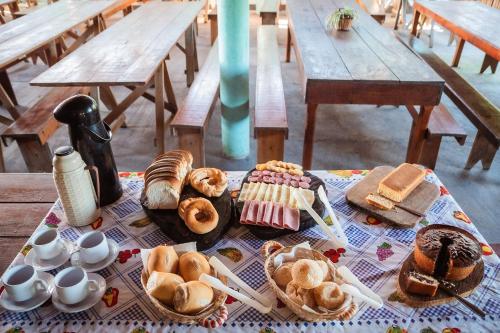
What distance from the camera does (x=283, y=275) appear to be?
1061 millimetres

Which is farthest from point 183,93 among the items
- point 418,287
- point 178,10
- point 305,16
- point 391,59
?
point 418,287

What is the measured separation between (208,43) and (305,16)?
119 inches

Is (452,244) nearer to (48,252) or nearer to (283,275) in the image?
(283,275)

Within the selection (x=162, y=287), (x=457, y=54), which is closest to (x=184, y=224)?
(x=162, y=287)

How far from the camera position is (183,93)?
473 cm

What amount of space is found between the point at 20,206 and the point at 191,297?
4.00 feet

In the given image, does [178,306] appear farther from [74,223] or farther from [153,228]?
[74,223]

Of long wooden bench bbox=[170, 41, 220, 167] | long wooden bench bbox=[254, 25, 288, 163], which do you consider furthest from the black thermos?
long wooden bench bbox=[254, 25, 288, 163]

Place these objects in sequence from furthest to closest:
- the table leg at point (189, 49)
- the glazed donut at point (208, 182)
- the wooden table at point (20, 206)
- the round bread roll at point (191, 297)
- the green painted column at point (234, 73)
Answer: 1. the table leg at point (189, 49)
2. the green painted column at point (234, 73)
3. the wooden table at point (20, 206)
4. the glazed donut at point (208, 182)
5. the round bread roll at point (191, 297)

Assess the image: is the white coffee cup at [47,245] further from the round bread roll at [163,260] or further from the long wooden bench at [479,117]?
the long wooden bench at [479,117]

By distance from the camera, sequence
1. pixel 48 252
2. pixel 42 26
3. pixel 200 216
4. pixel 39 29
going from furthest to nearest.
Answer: pixel 42 26, pixel 39 29, pixel 200 216, pixel 48 252

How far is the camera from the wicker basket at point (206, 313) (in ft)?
3.15

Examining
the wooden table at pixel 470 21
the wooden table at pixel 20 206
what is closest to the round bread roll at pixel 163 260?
the wooden table at pixel 20 206

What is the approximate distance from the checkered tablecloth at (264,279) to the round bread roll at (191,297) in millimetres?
85
